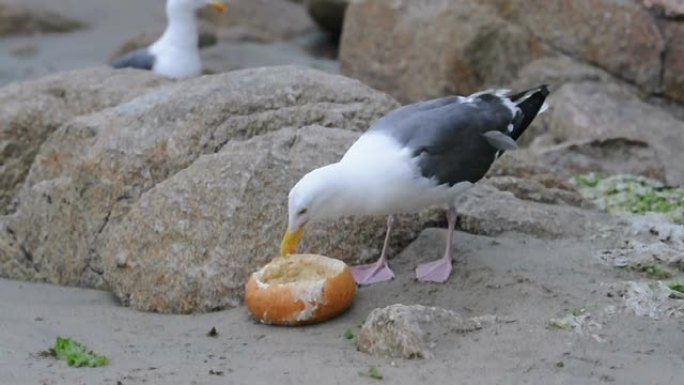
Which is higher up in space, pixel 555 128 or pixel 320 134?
pixel 320 134

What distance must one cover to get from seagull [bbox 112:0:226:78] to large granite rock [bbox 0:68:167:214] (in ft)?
8.17

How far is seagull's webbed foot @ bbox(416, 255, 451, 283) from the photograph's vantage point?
5.19 meters

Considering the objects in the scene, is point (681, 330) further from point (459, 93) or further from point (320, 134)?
point (459, 93)

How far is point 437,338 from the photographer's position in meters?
4.39

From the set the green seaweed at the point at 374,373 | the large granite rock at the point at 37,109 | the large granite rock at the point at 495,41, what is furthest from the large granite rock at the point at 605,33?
the green seaweed at the point at 374,373

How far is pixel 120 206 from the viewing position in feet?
19.1

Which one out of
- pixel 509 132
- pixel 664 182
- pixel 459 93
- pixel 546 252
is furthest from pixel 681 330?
pixel 459 93

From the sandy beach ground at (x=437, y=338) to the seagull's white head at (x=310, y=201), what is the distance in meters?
0.39

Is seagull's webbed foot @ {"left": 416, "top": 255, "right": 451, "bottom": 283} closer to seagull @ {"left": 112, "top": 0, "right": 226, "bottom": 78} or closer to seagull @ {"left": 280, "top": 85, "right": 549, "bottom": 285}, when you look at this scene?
seagull @ {"left": 280, "top": 85, "right": 549, "bottom": 285}

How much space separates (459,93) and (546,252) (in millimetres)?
4532

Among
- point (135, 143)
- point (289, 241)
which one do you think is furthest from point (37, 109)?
point (289, 241)

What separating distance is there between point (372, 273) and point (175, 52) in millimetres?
5436

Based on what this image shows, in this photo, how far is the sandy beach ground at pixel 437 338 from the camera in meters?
4.12

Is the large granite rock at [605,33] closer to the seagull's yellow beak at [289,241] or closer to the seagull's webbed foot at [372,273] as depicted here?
the seagull's webbed foot at [372,273]
